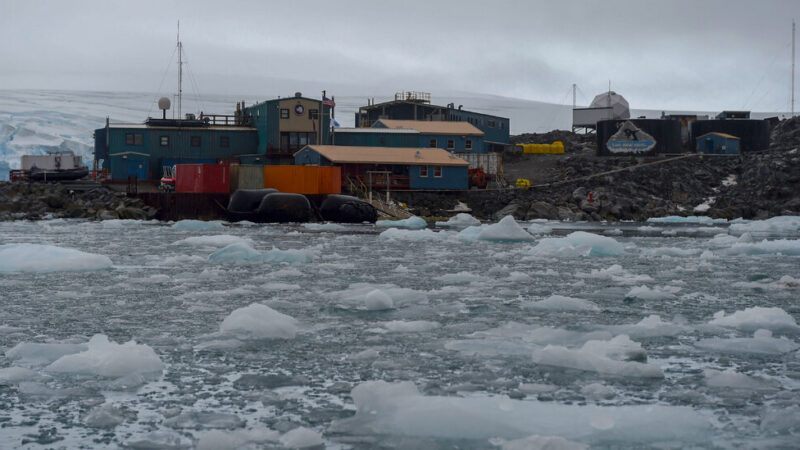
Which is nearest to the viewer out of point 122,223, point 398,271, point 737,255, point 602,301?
point 602,301

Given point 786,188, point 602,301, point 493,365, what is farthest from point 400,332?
point 786,188

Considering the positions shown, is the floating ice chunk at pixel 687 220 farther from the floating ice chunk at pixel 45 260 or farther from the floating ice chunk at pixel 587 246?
the floating ice chunk at pixel 45 260

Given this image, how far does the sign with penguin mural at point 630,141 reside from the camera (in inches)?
2445

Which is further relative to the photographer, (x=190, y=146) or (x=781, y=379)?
(x=190, y=146)

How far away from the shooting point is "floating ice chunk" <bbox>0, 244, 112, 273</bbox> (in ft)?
54.1

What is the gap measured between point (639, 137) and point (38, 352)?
58572 mm

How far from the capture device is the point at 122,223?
36688 mm

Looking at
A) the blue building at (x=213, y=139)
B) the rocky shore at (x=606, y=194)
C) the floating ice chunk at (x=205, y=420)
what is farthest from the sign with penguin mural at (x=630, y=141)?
the floating ice chunk at (x=205, y=420)

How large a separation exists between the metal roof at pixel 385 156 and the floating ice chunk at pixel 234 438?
1655 inches

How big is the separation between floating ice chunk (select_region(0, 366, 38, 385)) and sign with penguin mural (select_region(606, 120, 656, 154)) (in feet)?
192

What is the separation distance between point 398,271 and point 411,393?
10.3m

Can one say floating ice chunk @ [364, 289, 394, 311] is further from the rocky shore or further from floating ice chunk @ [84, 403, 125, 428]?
the rocky shore

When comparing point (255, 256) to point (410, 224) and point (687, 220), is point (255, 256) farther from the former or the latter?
point (687, 220)

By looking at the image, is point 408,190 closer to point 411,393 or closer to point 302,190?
point 302,190
